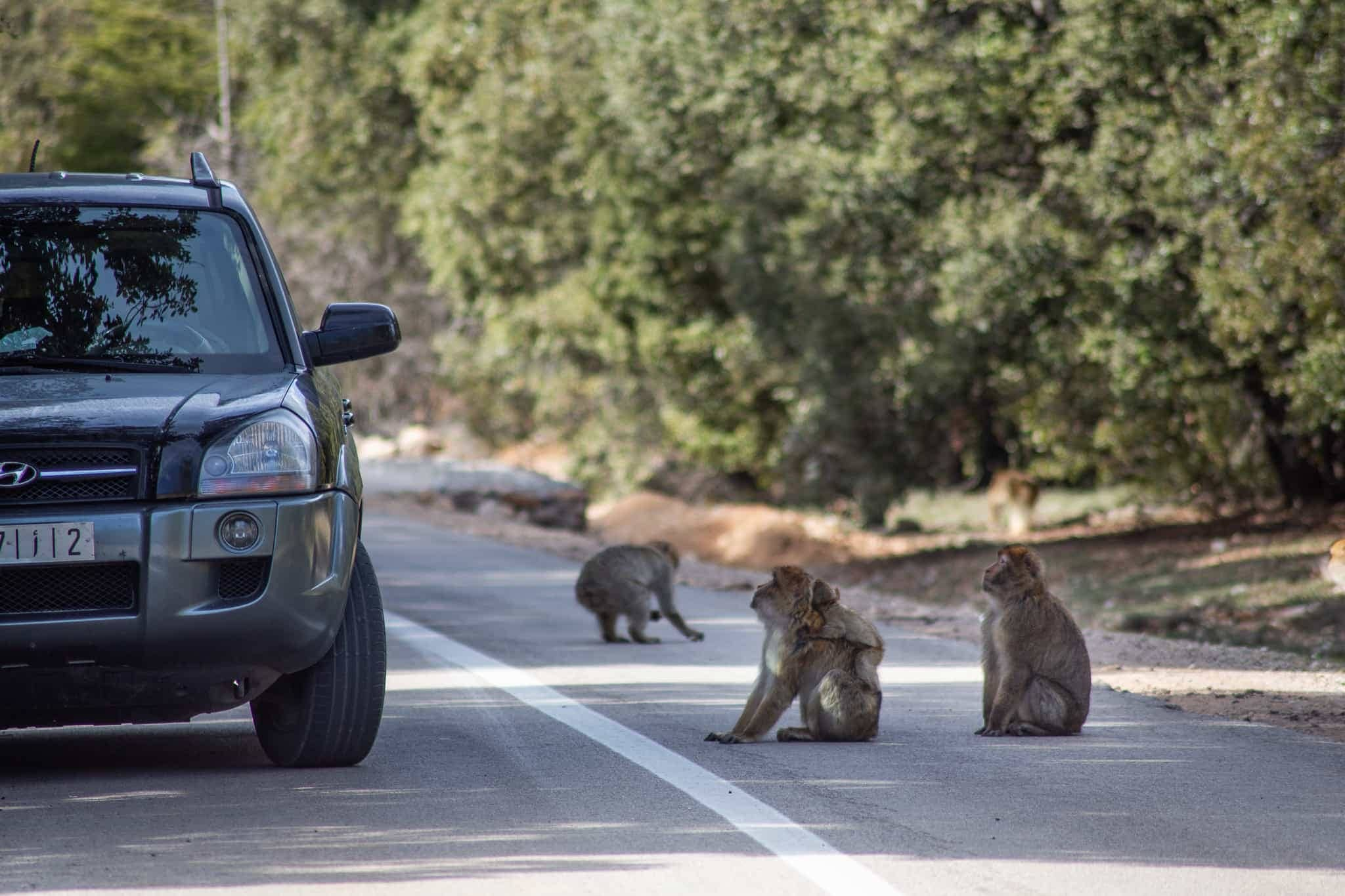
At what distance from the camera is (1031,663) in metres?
8.35

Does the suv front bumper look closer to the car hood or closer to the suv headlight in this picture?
the suv headlight

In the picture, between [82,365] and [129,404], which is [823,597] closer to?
[129,404]

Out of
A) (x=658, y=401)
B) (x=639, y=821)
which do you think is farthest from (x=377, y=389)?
(x=639, y=821)

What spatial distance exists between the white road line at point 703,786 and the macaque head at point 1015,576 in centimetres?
169

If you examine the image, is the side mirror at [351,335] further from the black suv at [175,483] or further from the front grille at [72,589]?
the front grille at [72,589]

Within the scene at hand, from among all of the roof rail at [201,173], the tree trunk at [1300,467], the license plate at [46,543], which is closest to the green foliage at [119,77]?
the tree trunk at [1300,467]

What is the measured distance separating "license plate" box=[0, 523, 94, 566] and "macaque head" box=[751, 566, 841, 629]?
297 cm

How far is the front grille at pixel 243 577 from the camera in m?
6.57

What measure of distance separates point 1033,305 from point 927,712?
13.7 metres

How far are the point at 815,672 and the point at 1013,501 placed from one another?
24657 millimetres

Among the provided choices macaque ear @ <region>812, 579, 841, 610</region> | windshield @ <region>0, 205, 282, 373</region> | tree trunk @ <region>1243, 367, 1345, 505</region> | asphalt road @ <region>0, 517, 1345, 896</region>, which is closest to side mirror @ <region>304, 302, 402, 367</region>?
windshield @ <region>0, 205, 282, 373</region>

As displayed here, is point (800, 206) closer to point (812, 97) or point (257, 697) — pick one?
point (812, 97)

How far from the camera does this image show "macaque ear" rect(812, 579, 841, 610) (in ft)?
26.9

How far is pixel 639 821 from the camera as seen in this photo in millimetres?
6395
